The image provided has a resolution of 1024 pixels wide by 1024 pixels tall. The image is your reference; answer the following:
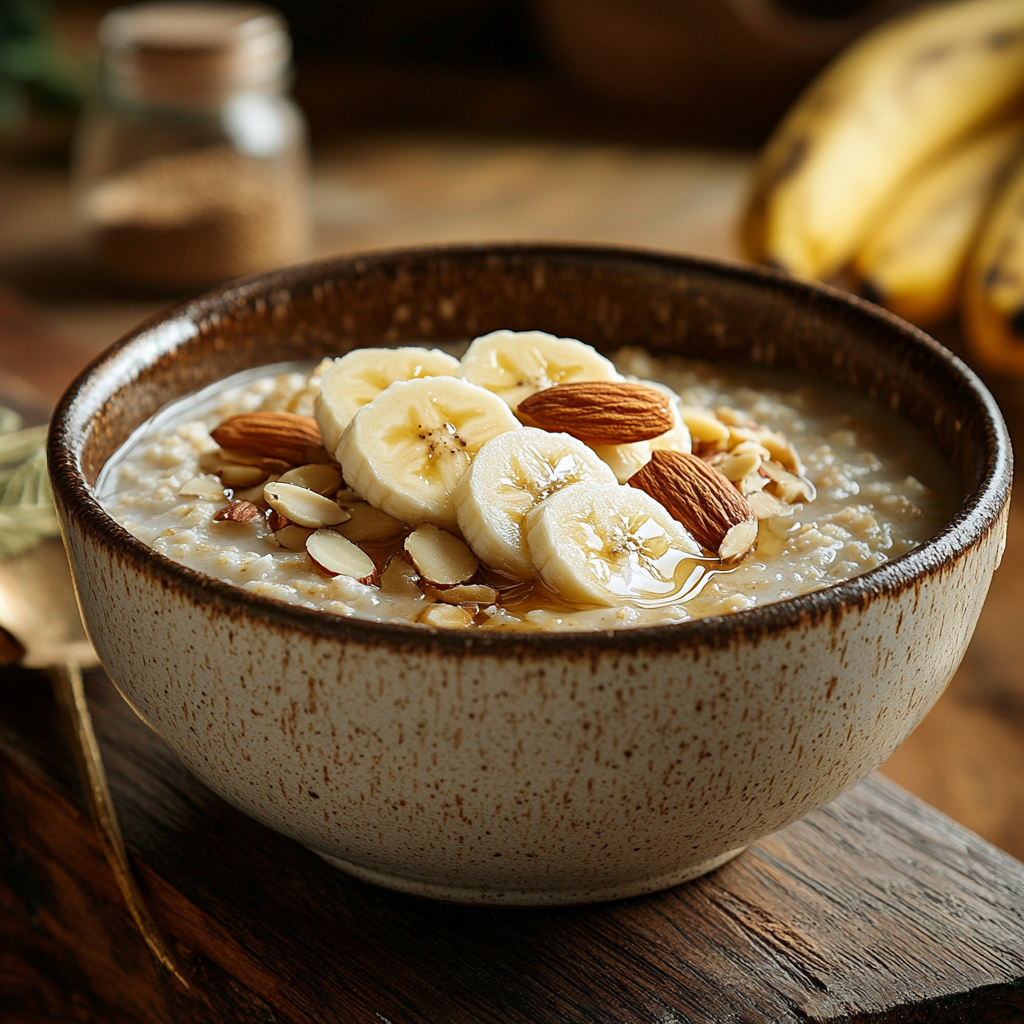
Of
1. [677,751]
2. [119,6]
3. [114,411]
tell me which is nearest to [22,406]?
[114,411]

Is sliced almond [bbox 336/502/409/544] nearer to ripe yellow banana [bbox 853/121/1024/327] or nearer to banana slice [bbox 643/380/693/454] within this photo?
banana slice [bbox 643/380/693/454]

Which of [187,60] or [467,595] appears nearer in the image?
[467,595]

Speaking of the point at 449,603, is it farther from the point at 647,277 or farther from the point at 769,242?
the point at 769,242

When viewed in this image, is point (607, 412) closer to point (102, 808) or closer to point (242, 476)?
point (242, 476)

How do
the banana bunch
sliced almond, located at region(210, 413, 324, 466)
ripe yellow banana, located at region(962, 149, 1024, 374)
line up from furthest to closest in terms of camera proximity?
1. the banana bunch
2. ripe yellow banana, located at region(962, 149, 1024, 374)
3. sliced almond, located at region(210, 413, 324, 466)

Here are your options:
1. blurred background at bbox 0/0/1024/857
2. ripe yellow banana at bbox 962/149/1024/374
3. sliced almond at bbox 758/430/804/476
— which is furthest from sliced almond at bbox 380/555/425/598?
ripe yellow banana at bbox 962/149/1024/374

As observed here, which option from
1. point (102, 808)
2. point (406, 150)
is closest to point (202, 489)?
point (102, 808)
